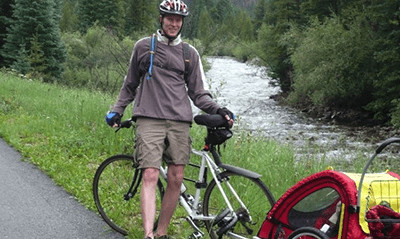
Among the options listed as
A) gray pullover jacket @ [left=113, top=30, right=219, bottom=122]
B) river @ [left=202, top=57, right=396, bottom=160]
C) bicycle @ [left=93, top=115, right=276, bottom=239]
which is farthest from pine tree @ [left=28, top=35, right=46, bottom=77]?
gray pullover jacket @ [left=113, top=30, right=219, bottom=122]

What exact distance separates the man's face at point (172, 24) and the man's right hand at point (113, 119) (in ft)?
2.88

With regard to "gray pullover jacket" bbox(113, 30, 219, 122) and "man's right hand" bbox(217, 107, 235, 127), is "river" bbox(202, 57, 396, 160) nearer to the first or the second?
"man's right hand" bbox(217, 107, 235, 127)

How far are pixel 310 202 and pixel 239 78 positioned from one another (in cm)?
3800

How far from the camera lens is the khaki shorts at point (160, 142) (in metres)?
3.67

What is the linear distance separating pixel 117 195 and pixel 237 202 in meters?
1.92

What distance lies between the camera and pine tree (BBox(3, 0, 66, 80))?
91.2 ft

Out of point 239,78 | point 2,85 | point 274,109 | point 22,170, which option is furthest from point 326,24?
point 22,170

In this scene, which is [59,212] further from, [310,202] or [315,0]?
[315,0]

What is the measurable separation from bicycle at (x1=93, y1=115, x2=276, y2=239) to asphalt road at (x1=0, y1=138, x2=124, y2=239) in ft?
0.81

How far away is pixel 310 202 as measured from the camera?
330 cm

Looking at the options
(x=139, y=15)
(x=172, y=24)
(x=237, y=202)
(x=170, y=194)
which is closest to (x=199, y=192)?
(x=170, y=194)

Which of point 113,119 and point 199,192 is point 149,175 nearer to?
point 199,192

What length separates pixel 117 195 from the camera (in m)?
5.18

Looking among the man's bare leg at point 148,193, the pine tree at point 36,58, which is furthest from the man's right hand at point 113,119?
the pine tree at point 36,58
